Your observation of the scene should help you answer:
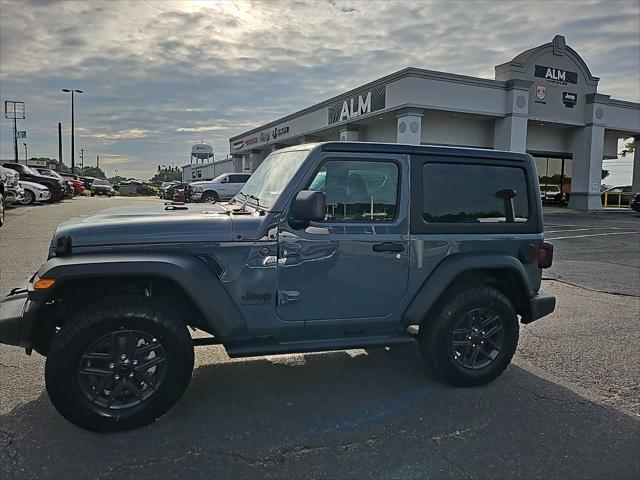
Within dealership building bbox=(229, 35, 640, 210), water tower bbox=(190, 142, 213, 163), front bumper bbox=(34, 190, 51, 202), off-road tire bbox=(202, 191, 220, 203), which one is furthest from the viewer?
water tower bbox=(190, 142, 213, 163)

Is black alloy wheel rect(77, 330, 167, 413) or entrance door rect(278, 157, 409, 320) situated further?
entrance door rect(278, 157, 409, 320)

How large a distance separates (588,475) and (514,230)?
78.8 inches

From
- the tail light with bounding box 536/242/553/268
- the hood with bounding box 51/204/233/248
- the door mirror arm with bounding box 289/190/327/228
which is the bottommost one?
the tail light with bounding box 536/242/553/268

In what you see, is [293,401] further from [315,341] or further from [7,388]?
[7,388]

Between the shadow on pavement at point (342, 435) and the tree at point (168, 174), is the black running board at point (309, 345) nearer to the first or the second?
the shadow on pavement at point (342, 435)

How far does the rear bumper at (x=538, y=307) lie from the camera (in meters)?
4.13

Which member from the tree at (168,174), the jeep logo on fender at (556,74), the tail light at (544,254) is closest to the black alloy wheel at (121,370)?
the tail light at (544,254)

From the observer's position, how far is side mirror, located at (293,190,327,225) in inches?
128

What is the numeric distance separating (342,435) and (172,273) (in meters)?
1.55

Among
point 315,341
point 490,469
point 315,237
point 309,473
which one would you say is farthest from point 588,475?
point 315,237

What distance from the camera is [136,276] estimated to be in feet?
10.3

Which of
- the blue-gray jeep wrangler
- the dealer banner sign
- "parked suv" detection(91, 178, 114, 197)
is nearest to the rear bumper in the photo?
the blue-gray jeep wrangler

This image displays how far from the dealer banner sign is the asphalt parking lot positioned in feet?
66.3

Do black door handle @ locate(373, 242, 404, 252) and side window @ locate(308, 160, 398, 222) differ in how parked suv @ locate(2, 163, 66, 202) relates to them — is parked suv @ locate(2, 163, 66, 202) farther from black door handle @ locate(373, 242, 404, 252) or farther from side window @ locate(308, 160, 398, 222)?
black door handle @ locate(373, 242, 404, 252)
